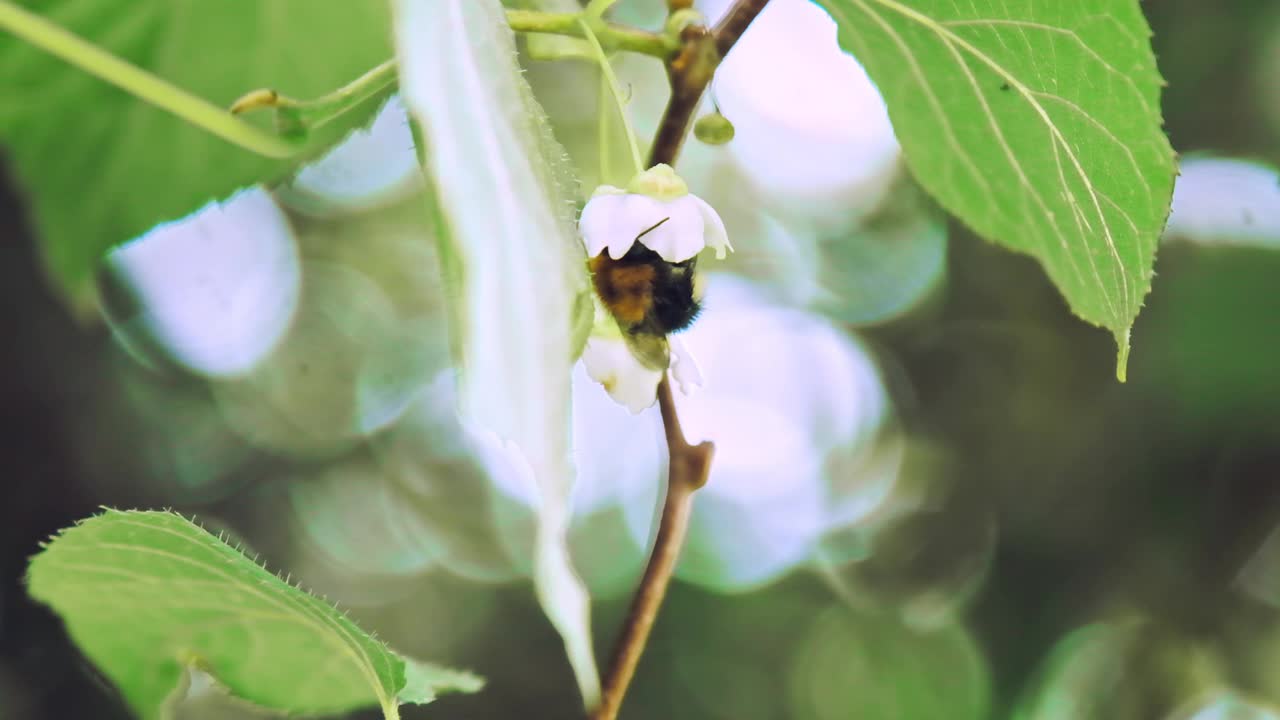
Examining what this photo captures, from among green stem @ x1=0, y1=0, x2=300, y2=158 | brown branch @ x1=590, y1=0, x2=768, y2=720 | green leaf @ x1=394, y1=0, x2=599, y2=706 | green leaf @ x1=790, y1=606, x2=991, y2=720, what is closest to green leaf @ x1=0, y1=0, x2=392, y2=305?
green stem @ x1=0, y1=0, x2=300, y2=158

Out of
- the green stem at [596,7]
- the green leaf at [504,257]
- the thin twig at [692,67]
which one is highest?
the green leaf at [504,257]

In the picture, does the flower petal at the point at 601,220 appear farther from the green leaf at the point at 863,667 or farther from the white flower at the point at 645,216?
the green leaf at the point at 863,667

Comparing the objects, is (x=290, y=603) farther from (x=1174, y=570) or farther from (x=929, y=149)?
(x=1174, y=570)

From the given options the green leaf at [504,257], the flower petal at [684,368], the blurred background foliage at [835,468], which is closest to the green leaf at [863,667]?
the blurred background foliage at [835,468]

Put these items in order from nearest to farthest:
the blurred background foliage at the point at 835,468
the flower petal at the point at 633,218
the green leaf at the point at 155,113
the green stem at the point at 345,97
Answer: the green stem at the point at 345,97 → the flower petal at the point at 633,218 → the green leaf at the point at 155,113 → the blurred background foliage at the point at 835,468

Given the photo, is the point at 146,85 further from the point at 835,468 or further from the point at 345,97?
the point at 835,468

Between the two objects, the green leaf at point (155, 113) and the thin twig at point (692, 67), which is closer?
the thin twig at point (692, 67)

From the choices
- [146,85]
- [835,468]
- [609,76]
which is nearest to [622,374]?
[609,76]

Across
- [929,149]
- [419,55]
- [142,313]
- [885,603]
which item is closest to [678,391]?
[929,149]
